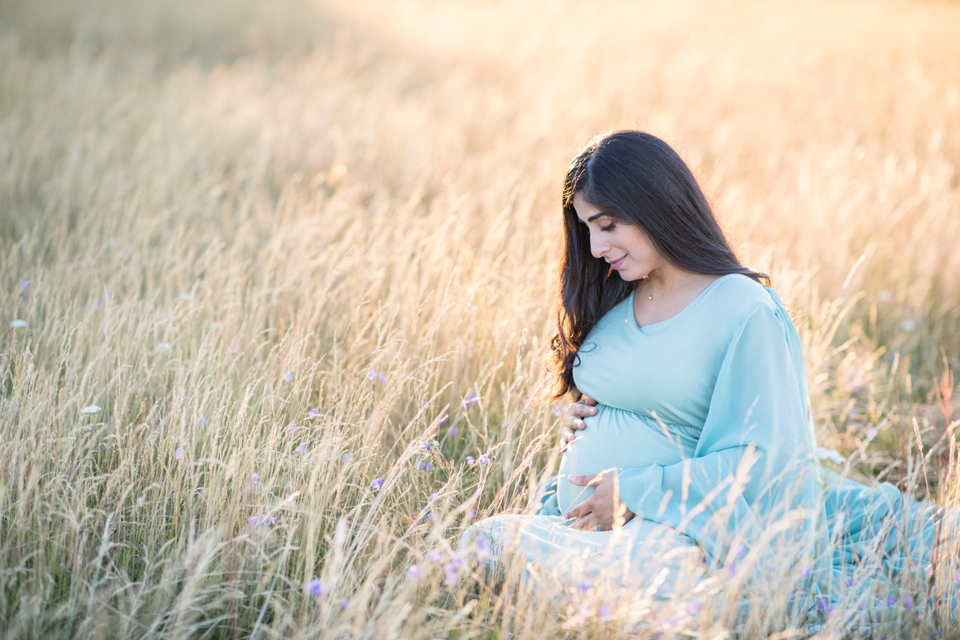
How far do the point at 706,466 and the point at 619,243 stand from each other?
2.30 feet

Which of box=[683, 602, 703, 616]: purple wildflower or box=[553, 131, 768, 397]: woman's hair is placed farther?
box=[553, 131, 768, 397]: woman's hair

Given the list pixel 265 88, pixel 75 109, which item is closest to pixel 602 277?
pixel 75 109

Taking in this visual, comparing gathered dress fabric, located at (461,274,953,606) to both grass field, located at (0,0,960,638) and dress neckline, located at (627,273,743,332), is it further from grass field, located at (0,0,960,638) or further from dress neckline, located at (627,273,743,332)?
grass field, located at (0,0,960,638)

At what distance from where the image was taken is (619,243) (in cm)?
195

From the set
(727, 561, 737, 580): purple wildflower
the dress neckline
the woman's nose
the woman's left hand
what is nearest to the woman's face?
the woman's nose

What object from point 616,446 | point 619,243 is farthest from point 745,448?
point 619,243

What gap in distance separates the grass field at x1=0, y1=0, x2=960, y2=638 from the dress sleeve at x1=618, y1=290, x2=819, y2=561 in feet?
0.62

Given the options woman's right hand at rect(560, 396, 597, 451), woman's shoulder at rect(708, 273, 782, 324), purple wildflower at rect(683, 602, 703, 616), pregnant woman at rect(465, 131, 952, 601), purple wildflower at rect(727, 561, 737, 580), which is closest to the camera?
purple wildflower at rect(683, 602, 703, 616)

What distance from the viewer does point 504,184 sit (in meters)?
4.55

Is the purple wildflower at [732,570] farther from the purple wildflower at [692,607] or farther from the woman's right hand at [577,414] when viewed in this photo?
the woman's right hand at [577,414]

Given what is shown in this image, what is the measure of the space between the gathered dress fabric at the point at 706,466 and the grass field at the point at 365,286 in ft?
0.42

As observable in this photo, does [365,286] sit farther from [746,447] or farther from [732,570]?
[732,570]

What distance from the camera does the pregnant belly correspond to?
1896 millimetres

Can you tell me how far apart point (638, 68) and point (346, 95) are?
374cm
